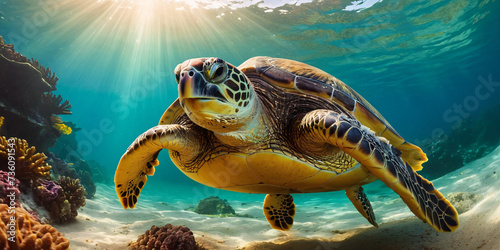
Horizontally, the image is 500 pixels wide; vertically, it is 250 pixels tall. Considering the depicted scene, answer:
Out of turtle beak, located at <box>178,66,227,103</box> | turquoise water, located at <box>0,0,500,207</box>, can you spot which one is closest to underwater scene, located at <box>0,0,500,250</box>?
turtle beak, located at <box>178,66,227,103</box>

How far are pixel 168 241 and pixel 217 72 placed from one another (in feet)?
7.86

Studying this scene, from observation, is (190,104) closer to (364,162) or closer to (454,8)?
(364,162)

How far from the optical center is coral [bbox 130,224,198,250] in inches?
121

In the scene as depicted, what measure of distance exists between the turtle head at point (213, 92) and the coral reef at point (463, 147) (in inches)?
550

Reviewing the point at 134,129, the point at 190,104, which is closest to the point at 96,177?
the point at 190,104

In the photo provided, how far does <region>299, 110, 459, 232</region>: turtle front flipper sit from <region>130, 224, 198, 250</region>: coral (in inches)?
82.0

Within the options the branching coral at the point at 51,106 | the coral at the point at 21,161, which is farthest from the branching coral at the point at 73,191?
the branching coral at the point at 51,106

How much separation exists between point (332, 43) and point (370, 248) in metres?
17.6

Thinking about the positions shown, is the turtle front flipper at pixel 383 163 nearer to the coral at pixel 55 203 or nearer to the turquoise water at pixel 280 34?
the coral at pixel 55 203

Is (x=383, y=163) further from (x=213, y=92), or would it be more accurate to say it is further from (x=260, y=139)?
(x=213, y=92)

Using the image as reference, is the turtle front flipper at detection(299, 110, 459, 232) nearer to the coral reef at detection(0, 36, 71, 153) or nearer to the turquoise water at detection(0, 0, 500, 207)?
the coral reef at detection(0, 36, 71, 153)

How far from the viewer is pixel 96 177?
54.5 feet

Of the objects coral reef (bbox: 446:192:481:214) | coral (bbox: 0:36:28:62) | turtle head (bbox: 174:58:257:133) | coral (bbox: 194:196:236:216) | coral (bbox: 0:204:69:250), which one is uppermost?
coral (bbox: 0:36:28:62)

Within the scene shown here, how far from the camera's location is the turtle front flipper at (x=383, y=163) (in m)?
2.02
